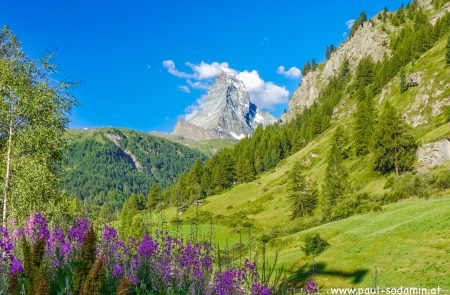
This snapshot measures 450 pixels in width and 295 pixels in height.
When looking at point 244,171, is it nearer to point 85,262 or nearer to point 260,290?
point 260,290

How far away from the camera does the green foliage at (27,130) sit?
20734 mm

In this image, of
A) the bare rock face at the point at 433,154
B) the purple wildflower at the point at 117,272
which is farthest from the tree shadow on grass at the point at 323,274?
the bare rock face at the point at 433,154

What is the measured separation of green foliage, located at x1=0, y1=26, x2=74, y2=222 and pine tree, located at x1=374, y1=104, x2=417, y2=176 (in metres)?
68.4

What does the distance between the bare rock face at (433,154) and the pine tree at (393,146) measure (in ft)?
5.83

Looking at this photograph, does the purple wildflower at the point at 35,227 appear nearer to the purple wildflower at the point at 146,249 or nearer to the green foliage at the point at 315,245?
the purple wildflower at the point at 146,249

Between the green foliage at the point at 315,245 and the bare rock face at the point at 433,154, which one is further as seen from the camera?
the bare rock face at the point at 433,154

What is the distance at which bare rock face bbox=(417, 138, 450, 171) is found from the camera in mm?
70562

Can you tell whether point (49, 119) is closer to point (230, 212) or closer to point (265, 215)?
point (265, 215)

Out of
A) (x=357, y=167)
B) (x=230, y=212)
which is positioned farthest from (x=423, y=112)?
(x=230, y=212)

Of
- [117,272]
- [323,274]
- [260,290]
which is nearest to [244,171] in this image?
[323,274]

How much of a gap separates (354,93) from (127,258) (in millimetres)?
173740

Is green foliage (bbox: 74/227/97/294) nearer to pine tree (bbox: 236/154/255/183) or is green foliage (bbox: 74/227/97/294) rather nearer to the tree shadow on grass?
the tree shadow on grass

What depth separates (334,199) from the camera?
7756 centimetres

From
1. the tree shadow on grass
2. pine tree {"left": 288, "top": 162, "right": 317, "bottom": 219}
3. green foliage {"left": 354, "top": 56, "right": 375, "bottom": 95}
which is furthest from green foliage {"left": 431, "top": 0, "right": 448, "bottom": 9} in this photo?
the tree shadow on grass
